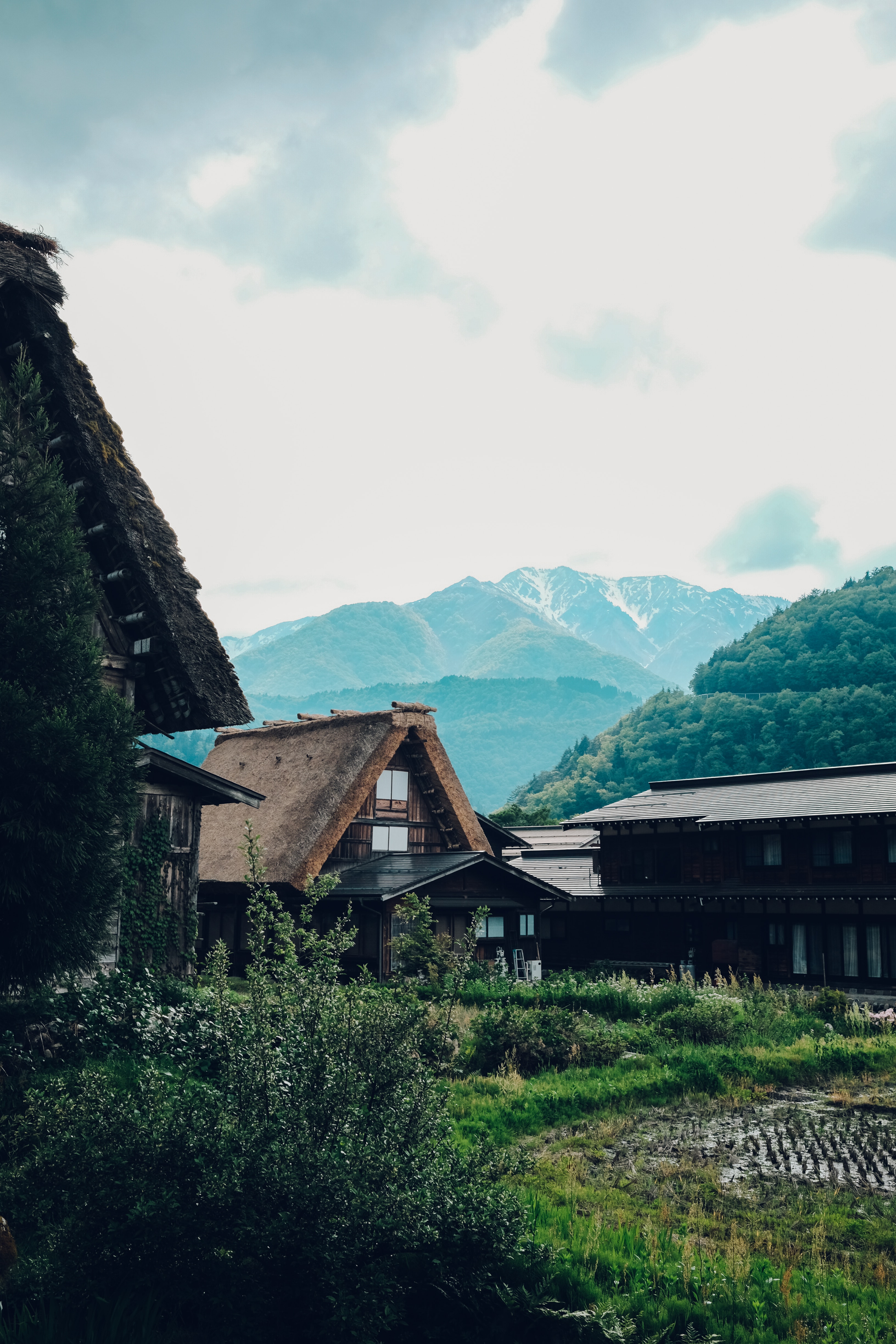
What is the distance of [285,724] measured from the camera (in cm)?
3591

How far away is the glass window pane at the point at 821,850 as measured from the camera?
3003 cm

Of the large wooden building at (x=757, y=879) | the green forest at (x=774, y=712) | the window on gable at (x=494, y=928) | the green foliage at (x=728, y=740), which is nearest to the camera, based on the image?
the large wooden building at (x=757, y=879)

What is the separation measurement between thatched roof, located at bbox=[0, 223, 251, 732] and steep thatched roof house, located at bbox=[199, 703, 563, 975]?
12.2 m

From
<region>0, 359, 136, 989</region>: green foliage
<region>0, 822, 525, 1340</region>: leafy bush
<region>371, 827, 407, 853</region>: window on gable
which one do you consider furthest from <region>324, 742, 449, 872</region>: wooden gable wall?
<region>0, 822, 525, 1340</region>: leafy bush

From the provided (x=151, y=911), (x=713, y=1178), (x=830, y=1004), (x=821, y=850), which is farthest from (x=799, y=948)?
(x=713, y=1178)

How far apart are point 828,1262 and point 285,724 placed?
98.4 feet

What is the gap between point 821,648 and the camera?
294 ft

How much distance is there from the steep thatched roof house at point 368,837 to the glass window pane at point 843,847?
852 cm

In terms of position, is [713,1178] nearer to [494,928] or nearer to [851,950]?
[494,928]

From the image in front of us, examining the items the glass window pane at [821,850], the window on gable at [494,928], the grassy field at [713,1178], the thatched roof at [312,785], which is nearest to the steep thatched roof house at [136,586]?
the grassy field at [713,1178]

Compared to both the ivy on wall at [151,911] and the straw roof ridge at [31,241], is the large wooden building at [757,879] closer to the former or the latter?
the ivy on wall at [151,911]

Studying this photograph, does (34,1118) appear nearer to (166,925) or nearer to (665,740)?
(166,925)

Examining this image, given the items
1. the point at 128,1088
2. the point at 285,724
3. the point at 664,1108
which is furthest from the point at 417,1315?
the point at 285,724

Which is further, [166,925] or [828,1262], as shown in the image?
[166,925]
